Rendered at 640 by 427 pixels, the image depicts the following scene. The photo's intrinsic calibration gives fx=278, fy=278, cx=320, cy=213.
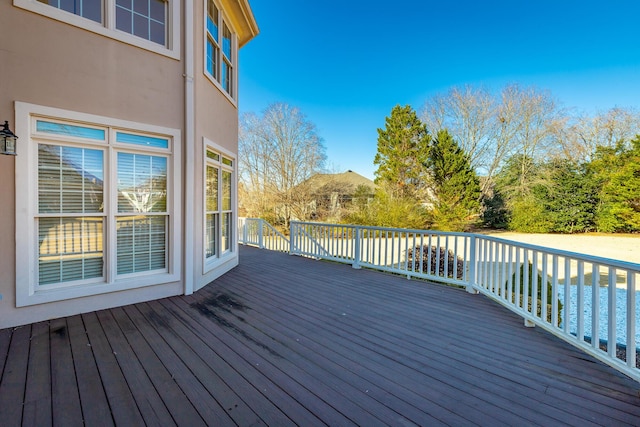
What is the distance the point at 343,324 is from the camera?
3.07m

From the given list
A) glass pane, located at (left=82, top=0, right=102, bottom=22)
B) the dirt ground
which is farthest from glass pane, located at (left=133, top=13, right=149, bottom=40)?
the dirt ground

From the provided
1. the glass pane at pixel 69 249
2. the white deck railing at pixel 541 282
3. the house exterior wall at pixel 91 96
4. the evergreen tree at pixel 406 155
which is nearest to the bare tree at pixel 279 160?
the evergreen tree at pixel 406 155

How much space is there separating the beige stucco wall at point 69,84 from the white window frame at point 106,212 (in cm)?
6

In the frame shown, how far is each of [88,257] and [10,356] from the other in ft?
4.15

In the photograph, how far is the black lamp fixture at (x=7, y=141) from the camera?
2650 mm

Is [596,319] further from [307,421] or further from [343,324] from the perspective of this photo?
[307,421]

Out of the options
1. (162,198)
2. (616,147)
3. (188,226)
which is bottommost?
(188,226)

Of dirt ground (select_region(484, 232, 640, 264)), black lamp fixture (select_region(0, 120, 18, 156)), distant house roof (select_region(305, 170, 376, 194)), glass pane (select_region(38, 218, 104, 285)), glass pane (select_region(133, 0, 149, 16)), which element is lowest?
dirt ground (select_region(484, 232, 640, 264))

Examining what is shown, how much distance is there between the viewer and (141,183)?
3.71 m

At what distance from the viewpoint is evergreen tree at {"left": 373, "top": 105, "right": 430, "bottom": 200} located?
58.7 ft

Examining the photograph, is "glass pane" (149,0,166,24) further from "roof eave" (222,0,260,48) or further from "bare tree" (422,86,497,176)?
"bare tree" (422,86,497,176)

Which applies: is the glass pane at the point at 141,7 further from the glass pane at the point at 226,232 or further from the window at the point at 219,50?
the glass pane at the point at 226,232

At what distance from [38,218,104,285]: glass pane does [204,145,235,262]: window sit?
142cm

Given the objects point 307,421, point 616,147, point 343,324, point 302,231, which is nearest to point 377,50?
point 302,231
